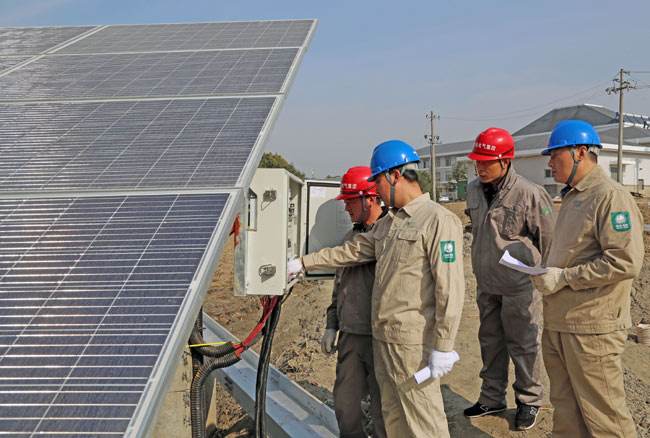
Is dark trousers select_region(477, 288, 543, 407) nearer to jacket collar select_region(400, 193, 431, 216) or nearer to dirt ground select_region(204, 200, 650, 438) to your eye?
dirt ground select_region(204, 200, 650, 438)

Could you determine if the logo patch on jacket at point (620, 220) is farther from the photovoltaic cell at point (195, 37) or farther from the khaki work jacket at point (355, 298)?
the photovoltaic cell at point (195, 37)

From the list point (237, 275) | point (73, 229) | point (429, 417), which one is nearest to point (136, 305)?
point (73, 229)

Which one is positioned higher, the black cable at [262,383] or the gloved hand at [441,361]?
the gloved hand at [441,361]

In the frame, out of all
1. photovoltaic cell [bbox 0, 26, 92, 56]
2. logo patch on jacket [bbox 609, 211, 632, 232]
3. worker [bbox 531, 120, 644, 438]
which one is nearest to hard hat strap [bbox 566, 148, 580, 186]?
worker [bbox 531, 120, 644, 438]

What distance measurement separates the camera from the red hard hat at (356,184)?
424 centimetres

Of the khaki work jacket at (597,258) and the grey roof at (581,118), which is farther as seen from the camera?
the grey roof at (581,118)

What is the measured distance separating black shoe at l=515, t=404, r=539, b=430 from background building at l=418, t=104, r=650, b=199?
9.04 m

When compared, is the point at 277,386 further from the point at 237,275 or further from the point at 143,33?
the point at 143,33

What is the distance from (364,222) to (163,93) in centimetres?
211

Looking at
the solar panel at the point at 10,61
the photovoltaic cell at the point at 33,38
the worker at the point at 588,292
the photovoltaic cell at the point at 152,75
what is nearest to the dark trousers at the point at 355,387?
the worker at the point at 588,292

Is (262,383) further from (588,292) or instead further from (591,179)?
(591,179)

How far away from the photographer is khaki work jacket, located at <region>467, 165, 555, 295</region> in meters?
4.24

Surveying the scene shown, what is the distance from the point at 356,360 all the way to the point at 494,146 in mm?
2089

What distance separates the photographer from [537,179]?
136ft
